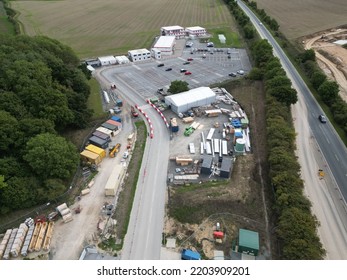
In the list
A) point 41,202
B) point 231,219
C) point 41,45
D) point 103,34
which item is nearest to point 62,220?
point 41,202

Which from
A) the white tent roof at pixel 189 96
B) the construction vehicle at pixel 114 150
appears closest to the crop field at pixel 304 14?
the white tent roof at pixel 189 96

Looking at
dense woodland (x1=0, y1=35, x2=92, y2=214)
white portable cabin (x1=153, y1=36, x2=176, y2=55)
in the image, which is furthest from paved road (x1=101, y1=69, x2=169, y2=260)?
white portable cabin (x1=153, y1=36, x2=176, y2=55)

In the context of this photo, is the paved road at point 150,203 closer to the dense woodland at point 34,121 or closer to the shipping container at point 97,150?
the shipping container at point 97,150

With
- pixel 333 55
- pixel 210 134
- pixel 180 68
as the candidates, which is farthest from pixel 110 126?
pixel 333 55

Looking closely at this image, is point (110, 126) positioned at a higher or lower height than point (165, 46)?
lower

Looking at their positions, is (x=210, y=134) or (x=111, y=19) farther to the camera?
(x=111, y=19)

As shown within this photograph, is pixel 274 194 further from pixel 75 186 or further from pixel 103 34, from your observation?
pixel 103 34

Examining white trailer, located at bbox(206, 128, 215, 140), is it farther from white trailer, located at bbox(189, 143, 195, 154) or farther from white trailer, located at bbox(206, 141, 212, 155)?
white trailer, located at bbox(189, 143, 195, 154)

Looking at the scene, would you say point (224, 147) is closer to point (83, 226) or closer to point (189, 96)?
point (189, 96)
